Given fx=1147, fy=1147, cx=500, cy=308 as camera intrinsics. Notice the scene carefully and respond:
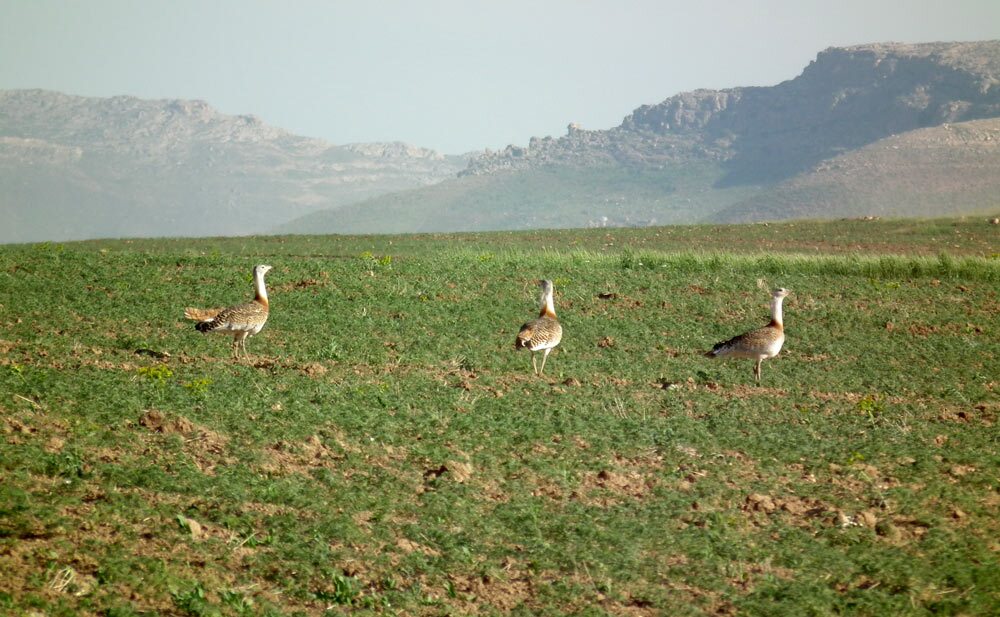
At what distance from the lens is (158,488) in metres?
9.59

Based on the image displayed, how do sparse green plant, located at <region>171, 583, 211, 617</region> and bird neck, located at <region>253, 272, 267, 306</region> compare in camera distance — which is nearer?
sparse green plant, located at <region>171, 583, 211, 617</region>

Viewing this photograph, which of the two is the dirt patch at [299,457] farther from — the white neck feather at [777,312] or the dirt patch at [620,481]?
the white neck feather at [777,312]

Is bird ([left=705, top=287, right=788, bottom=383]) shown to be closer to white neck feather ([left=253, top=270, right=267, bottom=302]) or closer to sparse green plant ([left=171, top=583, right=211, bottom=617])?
white neck feather ([left=253, top=270, right=267, bottom=302])

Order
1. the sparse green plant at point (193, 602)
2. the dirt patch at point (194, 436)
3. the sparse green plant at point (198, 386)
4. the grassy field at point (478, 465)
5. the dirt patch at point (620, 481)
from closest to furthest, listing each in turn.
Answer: the sparse green plant at point (193, 602)
the grassy field at point (478, 465)
the dirt patch at point (194, 436)
the dirt patch at point (620, 481)
the sparse green plant at point (198, 386)

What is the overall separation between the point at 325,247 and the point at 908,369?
32.4 m

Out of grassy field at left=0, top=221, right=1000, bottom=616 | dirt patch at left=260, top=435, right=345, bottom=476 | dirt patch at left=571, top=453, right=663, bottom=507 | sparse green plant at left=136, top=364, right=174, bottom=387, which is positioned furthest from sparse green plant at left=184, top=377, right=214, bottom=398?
dirt patch at left=571, top=453, right=663, bottom=507

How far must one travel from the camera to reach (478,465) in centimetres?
1148

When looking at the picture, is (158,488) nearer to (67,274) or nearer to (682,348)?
(682,348)

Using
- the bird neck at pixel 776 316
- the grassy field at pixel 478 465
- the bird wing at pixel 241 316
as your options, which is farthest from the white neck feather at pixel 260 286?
the bird neck at pixel 776 316

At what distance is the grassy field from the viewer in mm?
8641

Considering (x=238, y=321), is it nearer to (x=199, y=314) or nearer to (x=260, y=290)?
(x=260, y=290)

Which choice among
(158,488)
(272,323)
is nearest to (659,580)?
(158,488)

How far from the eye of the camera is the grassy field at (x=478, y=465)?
8641 mm

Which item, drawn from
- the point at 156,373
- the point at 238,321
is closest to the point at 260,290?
the point at 238,321
